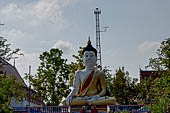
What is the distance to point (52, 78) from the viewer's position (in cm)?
2592

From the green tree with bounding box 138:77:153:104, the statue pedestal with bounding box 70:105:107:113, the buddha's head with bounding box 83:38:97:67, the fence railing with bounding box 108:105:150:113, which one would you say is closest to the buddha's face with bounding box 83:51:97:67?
the buddha's head with bounding box 83:38:97:67

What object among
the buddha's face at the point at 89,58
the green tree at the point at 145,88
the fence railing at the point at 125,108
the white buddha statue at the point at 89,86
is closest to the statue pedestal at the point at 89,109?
the white buddha statue at the point at 89,86

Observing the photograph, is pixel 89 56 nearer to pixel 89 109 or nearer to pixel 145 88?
pixel 89 109

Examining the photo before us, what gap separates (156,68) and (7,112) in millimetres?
12059

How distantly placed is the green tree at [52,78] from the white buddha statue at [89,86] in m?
5.57

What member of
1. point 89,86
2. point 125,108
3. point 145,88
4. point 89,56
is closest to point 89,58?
point 89,56

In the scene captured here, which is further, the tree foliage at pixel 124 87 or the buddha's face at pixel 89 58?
the tree foliage at pixel 124 87

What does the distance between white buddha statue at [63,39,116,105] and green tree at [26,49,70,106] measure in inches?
219

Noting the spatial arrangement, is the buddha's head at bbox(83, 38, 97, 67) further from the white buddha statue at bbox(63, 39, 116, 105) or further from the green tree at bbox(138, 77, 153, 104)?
the green tree at bbox(138, 77, 153, 104)

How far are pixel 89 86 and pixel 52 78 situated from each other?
622 centimetres

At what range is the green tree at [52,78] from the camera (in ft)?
85.5

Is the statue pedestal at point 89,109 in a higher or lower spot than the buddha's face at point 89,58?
lower

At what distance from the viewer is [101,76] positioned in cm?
2052

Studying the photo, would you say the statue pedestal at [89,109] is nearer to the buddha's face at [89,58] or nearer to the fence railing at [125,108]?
the fence railing at [125,108]
